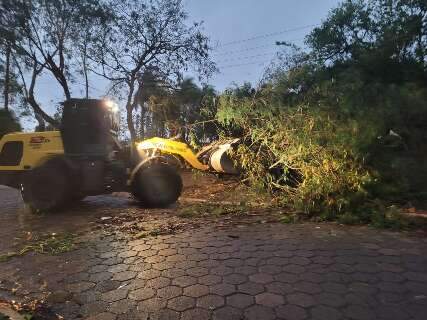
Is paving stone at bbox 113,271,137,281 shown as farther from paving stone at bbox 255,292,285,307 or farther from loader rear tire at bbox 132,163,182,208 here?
loader rear tire at bbox 132,163,182,208

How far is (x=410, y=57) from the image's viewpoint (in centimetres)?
2009

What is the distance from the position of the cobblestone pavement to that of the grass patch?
0.17 m

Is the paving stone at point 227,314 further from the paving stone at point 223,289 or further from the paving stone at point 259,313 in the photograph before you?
the paving stone at point 223,289

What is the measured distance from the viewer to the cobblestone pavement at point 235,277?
137 inches

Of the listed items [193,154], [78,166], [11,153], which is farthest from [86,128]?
[193,154]

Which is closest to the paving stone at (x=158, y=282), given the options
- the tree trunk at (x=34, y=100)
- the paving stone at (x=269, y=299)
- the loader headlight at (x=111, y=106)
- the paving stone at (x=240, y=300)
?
the paving stone at (x=240, y=300)

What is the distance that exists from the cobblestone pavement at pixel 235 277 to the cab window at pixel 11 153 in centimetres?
364

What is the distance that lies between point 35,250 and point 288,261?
10.6 feet

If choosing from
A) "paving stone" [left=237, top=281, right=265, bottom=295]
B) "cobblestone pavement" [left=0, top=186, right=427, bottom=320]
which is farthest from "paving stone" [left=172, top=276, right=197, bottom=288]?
"paving stone" [left=237, top=281, right=265, bottom=295]

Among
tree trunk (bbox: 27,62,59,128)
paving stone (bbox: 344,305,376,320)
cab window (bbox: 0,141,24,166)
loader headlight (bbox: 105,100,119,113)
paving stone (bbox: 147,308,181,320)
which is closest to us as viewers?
paving stone (bbox: 344,305,376,320)

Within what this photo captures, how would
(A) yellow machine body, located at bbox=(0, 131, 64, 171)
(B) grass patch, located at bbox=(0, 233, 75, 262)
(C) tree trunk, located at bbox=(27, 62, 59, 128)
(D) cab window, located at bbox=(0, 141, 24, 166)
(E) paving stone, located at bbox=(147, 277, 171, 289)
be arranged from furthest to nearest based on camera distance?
1. (C) tree trunk, located at bbox=(27, 62, 59, 128)
2. (D) cab window, located at bbox=(0, 141, 24, 166)
3. (A) yellow machine body, located at bbox=(0, 131, 64, 171)
4. (B) grass patch, located at bbox=(0, 233, 75, 262)
5. (E) paving stone, located at bbox=(147, 277, 171, 289)

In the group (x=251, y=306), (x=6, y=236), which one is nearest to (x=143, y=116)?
(x=6, y=236)

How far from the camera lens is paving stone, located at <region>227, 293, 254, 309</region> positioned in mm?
3536

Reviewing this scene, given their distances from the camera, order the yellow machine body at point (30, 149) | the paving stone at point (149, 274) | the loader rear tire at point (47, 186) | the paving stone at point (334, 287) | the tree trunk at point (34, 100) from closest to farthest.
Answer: the paving stone at point (334, 287) → the paving stone at point (149, 274) → the loader rear tire at point (47, 186) → the yellow machine body at point (30, 149) → the tree trunk at point (34, 100)
